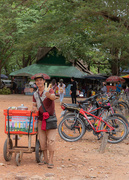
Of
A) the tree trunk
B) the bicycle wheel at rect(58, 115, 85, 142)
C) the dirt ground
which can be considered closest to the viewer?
the dirt ground

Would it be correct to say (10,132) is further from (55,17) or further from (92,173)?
(55,17)

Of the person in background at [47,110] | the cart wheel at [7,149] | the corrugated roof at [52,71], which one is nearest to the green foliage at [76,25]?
the corrugated roof at [52,71]

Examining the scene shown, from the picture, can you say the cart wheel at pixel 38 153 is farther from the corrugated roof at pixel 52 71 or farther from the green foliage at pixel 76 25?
the corrugated roof at pixel 52 71

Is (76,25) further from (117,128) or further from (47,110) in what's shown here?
A: (47,110)

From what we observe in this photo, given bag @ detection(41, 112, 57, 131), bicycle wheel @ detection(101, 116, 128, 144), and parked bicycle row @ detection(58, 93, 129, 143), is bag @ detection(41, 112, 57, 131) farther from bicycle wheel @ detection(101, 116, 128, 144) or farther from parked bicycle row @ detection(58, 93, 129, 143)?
bicycle wheel @ detection(101, 116, 128, 144)

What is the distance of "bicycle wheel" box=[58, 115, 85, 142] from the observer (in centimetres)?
827

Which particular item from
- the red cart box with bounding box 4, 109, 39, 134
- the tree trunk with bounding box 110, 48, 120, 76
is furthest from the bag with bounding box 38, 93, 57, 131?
the tree trunk with bounding box 110, 48, 120, 76

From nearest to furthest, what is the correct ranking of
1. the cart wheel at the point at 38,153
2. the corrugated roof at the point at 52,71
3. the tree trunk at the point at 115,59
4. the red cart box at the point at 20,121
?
the red cart box at the point at 20,121 → the cart wheel at the point at 38,153 → the tree trunk at the point at 115,59 → the corrugated roof at the point at 52,71

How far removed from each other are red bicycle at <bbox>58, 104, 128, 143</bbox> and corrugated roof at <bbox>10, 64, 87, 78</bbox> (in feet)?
76.6

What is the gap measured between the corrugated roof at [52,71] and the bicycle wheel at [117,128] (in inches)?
925

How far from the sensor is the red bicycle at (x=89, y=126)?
817cm

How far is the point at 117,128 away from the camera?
827 cm

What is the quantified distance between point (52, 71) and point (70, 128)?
82.8 ft

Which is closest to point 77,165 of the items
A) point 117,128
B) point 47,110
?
point 47,110
